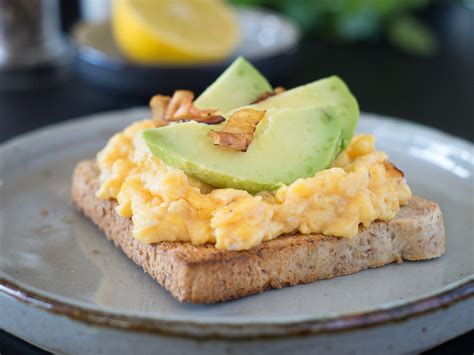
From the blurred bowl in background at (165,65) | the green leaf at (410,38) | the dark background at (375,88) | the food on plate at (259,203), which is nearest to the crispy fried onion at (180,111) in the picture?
the food on plate at (259,203)

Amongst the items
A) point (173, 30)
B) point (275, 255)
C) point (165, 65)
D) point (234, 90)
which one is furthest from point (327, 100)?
point (173, 30)

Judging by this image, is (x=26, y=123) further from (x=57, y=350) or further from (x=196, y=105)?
(x=57, y=350)

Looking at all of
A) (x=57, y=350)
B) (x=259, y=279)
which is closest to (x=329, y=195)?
(x=259, y=279)

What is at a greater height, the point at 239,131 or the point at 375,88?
the point at 239,131

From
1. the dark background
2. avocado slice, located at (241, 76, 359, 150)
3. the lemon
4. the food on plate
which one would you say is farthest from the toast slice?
the lemon

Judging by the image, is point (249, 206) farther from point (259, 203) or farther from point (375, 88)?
point (375, 88)
